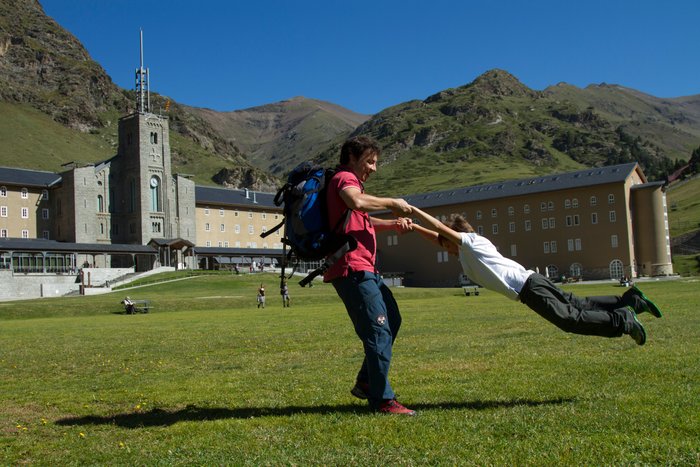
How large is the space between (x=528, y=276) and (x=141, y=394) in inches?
199

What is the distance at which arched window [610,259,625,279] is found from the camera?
97.4m

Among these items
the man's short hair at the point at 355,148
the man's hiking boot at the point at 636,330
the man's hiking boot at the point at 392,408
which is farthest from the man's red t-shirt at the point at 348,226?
the man's hiking boot at the point at 636,330

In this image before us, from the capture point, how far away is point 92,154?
179 metres

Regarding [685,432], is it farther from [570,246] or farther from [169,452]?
[570,246]

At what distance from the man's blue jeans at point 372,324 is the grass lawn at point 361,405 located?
1.12 ft

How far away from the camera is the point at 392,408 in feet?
21.9

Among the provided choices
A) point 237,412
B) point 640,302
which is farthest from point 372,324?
point 640,302

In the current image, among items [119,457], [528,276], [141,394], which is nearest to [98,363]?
[141,394]

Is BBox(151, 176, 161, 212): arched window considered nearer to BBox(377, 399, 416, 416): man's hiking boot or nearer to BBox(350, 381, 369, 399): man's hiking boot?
BBox(350, 381, 369, 399): man's hiking boot

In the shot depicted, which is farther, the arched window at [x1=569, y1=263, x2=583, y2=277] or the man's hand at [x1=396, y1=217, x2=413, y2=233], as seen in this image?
the arched window at [x1=569, y1=263, x2=583, y2=277]

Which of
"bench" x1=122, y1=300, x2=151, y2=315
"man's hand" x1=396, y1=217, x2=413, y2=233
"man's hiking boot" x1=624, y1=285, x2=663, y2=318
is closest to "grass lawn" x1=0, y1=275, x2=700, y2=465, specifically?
"man's hiking boot" x1=624, y1=285, x2=663, y2=318

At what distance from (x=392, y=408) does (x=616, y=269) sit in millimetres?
98926

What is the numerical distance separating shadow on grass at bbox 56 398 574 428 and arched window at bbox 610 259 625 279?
9740 cm

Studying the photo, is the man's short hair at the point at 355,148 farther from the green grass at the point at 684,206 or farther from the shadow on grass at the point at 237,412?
the green grass at the point at 684,206
